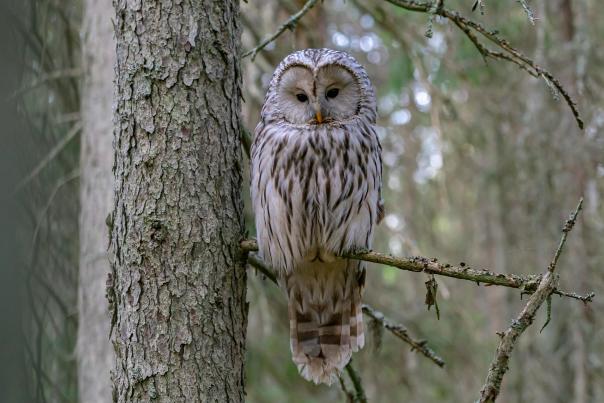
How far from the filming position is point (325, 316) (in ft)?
12.4

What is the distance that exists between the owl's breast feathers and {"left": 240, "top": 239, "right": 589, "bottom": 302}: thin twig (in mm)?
347

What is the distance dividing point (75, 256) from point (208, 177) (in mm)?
2344

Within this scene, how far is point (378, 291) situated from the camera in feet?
21.6

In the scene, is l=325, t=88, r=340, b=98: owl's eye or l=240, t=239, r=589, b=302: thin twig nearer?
l=240, t=239, r=589, b=302: thin twig

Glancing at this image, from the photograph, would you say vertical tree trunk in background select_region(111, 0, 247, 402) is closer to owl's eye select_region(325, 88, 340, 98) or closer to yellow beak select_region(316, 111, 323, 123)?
yellow beak select_region(316, 111, 323, 123)

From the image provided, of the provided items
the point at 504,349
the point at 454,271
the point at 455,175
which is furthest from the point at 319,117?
the point at 455,175

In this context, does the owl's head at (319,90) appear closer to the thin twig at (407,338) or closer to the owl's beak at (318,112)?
the owl's beak at (318,112)

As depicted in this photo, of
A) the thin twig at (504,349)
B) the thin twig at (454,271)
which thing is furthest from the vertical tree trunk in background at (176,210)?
A: the thin twig at (504,349)

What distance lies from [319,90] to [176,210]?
3.24ft

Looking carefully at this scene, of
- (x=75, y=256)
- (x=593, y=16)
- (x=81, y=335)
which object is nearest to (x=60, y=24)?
(x=75, y=256)

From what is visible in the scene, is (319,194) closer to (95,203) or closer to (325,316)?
(325,316)

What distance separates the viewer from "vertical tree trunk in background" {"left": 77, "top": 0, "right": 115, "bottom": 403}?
4469mm

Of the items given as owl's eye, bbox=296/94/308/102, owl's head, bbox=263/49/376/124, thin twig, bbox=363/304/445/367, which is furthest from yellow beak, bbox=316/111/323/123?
thin twig, bbox=363/304/445/367

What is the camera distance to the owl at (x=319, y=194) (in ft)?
11.1
